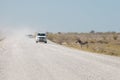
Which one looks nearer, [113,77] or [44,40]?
[113,77]

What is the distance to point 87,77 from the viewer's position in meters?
15.2

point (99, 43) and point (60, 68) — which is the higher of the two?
point (60, 68)

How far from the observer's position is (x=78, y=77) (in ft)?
49.9

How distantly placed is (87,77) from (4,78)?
3578mm

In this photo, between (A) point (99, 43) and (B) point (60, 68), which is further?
(A) point (99, 43)

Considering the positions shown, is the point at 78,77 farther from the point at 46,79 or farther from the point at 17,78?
the point at 17,78

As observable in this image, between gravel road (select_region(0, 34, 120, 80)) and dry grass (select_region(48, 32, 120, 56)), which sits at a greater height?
gravel road (select_region(0, 34, 120, 80))

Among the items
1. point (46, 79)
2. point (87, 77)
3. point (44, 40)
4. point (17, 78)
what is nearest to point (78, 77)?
point (87, 77)

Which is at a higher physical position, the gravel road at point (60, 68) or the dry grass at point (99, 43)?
the gravel road at point (60, 68)

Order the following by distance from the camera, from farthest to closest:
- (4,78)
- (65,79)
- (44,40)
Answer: (44,40) < (4,78) < (65,79)

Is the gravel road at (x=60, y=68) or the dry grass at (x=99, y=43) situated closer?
the gravel road at (x=60, y=68)

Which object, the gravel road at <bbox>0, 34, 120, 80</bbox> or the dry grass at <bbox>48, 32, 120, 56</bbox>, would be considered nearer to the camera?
the gravel road at <bbox>0, 34, 120, 80</bbox>

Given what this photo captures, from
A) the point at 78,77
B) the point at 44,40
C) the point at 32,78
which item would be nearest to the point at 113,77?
the point at 78,77

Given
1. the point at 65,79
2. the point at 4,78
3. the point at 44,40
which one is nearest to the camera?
the point at 65,79
